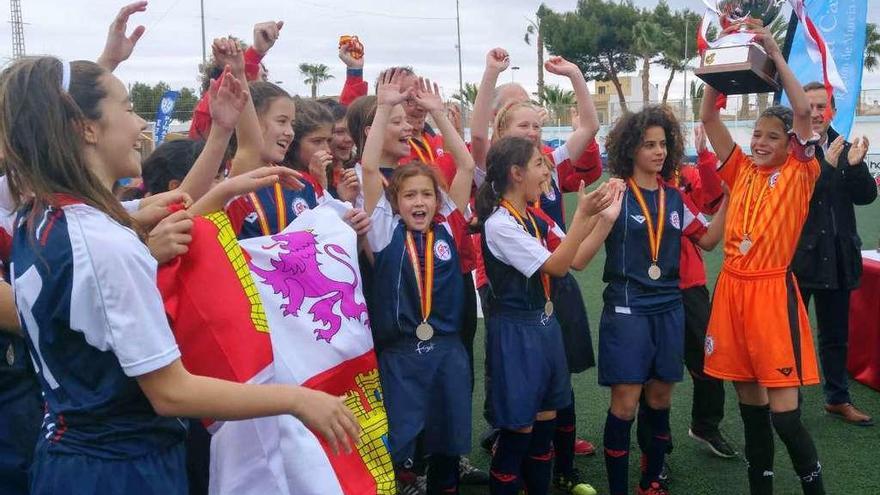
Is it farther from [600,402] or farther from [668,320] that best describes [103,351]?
[600,402]

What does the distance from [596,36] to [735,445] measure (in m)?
48.6

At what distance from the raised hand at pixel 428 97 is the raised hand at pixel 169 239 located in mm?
1806

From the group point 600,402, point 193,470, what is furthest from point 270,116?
point 600,402

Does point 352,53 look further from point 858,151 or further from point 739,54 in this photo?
point 858,151

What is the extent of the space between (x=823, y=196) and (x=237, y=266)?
402 cm

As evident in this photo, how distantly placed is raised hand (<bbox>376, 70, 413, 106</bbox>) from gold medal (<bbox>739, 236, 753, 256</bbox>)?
1636 mm

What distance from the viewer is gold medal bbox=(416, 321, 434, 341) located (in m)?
3.29

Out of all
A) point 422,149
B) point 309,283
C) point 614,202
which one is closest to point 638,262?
point 614,202

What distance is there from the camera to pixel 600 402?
539 cm

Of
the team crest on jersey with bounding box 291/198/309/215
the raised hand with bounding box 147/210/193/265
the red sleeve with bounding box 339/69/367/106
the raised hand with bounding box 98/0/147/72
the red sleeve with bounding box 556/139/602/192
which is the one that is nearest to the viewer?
the raised hand with bounding box 147/210/193/265

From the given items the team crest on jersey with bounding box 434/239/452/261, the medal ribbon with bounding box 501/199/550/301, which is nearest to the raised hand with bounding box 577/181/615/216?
the medal ribbon with bounding box 501/199/550/301

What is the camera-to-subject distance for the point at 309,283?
2549mm

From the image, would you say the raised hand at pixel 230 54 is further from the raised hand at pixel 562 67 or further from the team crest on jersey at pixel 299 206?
the raised hand at pixel 562 67

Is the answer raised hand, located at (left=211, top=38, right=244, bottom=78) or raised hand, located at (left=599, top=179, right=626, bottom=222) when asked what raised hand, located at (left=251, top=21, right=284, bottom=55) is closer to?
raised hand, located at (left=211, top=38, right=244, bottom=78)
